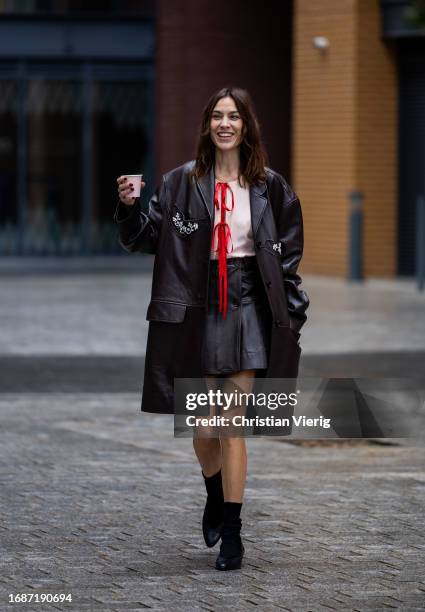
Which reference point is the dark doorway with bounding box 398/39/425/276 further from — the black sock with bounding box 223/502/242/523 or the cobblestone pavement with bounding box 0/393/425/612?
the black sock with bounding box 223/502/242/523

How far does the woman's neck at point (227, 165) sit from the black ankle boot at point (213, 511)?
120cm

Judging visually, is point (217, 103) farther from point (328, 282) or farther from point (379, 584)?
point (328, 282)

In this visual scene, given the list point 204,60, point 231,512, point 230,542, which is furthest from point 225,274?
point 204,60

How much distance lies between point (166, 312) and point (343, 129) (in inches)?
587

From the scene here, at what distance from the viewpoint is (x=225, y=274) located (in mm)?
6266

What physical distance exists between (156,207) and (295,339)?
0.75 meters

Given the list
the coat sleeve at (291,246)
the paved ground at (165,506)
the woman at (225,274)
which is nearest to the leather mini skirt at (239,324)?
the woman at (225,274)

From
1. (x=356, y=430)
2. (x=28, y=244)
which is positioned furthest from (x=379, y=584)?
(x=28, y=244)

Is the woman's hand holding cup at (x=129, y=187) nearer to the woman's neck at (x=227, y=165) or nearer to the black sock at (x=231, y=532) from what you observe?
the woman's neck at (x=227, y=165)

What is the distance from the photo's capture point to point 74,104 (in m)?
24.2

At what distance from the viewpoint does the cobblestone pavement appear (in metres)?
5.92

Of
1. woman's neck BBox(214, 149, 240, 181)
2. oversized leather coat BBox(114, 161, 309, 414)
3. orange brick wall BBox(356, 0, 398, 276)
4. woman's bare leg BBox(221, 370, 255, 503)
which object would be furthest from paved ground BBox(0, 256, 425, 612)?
orange brick wall BBox(356, 0, 398, 276)

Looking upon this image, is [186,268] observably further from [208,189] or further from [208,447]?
[208,447]

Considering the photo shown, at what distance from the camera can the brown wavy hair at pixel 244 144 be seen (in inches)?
249
